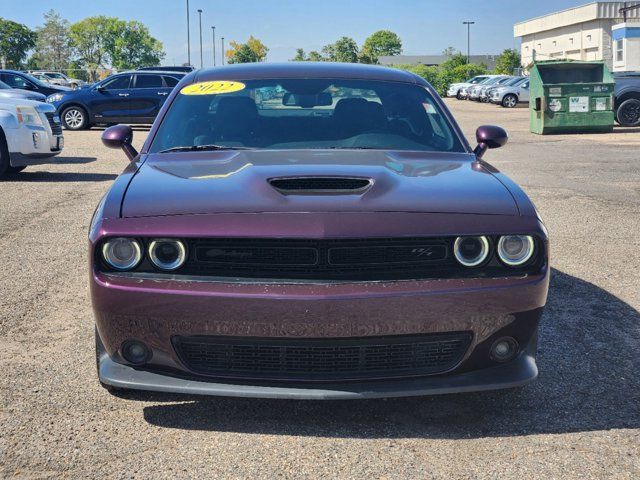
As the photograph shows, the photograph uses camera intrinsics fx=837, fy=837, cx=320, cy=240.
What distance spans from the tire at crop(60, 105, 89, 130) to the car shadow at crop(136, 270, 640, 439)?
19.8 metres

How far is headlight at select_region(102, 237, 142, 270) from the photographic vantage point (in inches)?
126

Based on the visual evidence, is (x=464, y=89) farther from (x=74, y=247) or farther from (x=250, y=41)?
(x=250, y=41)

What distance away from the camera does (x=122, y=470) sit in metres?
3.02

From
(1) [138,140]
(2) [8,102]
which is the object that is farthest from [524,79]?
(2) [8,102]

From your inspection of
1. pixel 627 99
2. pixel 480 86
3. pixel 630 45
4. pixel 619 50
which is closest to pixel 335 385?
pixel 627 99

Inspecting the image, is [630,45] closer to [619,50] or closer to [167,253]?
[619,50]

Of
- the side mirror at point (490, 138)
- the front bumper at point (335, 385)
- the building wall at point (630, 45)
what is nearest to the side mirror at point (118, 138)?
the front bumper at point (335, 385)

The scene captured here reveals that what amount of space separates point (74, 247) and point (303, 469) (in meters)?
4.74

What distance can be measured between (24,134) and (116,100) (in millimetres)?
10662

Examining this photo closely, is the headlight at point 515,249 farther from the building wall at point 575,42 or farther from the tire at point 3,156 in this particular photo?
the building wall at point 575,42

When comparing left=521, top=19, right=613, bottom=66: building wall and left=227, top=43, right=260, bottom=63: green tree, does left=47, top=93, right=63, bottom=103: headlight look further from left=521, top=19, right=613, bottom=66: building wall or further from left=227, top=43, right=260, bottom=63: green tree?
left=227, top=43, right=260, bottom=63: green tree

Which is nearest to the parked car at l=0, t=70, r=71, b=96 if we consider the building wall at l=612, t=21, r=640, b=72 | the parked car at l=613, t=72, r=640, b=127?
the parked car at l=613, t=72, r=640, b=127

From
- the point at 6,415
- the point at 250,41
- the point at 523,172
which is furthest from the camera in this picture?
the point at 250,41

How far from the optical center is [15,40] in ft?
376
